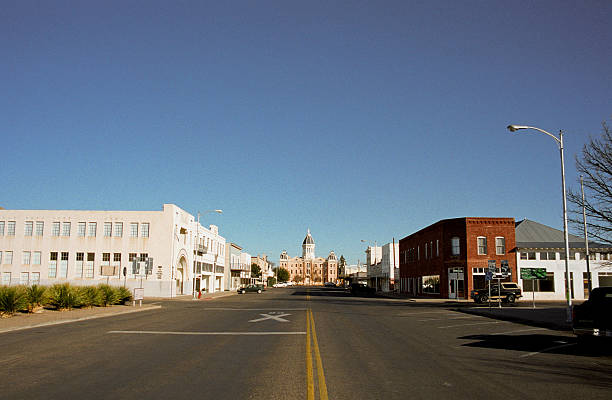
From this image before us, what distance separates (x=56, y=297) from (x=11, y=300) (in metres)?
4.86

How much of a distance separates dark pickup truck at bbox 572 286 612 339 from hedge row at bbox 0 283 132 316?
23.7 meters

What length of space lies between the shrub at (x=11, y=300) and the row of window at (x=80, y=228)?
33355 millimetres

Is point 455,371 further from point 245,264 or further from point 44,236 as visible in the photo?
point 245,264

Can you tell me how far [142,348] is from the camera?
547 inches

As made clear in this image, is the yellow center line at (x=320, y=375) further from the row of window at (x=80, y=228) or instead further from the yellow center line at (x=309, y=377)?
the row of window at (x=80, y=228)

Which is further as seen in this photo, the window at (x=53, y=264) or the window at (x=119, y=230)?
the window at (x=119, y=230)

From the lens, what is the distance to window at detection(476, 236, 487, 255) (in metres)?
51.4

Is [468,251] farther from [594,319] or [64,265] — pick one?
[64,265]

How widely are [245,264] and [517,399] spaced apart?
114614mm

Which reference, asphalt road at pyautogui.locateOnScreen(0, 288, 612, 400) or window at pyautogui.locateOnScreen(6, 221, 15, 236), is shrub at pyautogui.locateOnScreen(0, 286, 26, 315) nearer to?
asphalt road at pyautogui.locateOnScreen(0, 288, 612, 400)

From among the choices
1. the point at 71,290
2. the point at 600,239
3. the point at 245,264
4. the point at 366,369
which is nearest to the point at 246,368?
the point at 366,369

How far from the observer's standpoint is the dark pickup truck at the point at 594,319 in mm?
13117

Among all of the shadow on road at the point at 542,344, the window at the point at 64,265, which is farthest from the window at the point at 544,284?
the window at the point at 64,265

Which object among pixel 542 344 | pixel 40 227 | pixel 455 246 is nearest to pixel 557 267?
pixel 455 246
